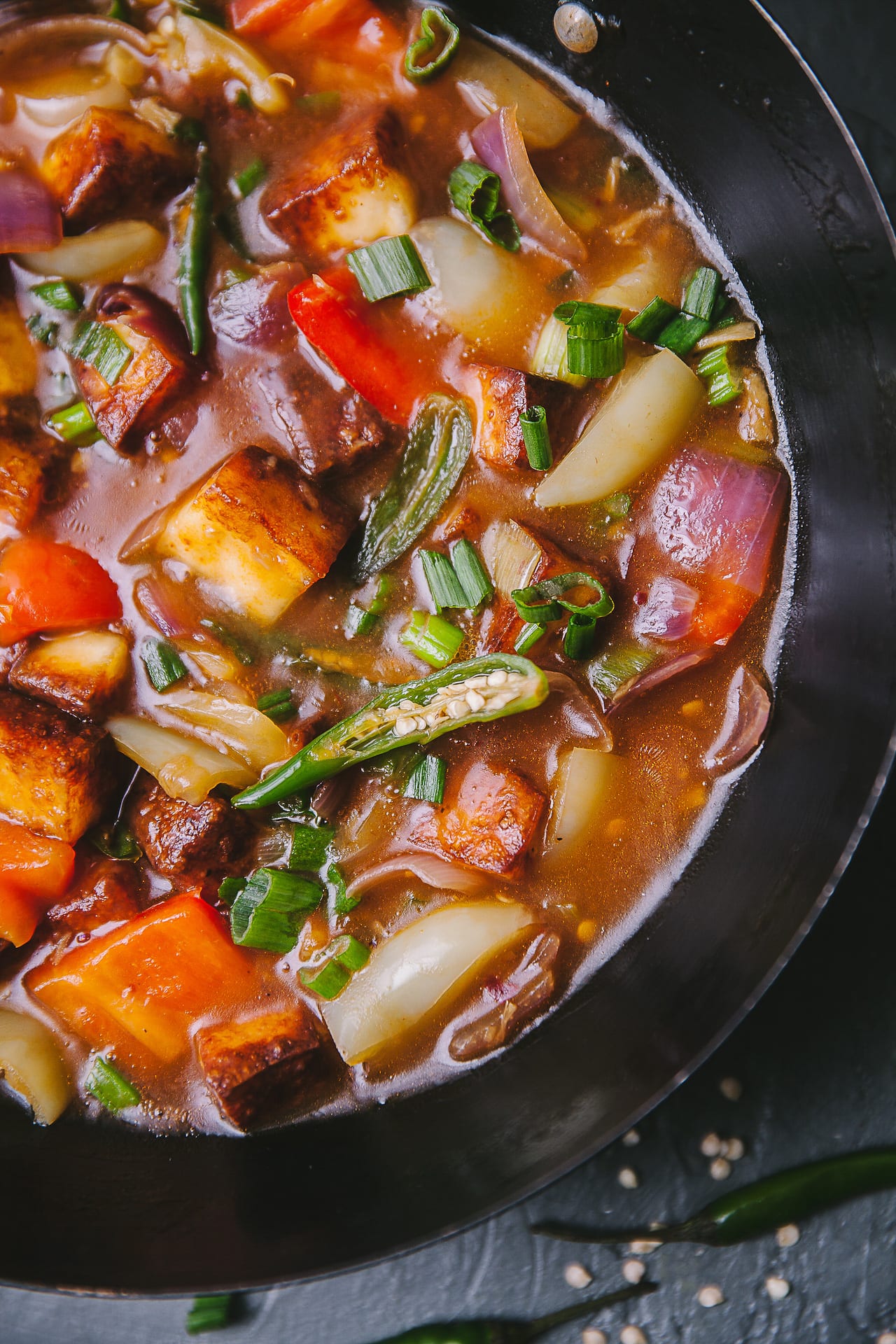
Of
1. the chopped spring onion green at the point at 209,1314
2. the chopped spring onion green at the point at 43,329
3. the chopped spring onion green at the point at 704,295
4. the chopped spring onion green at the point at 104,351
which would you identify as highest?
the chopped spring onion green at the point at 43,329

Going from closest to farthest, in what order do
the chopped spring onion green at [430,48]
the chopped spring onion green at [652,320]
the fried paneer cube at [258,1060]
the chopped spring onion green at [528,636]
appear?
the fried paneer cube at [258,1060]
the chopped spring onion green at [528,636]
the chopped spring onion green at [652,320]
the chopped spring onion green at [430,48]

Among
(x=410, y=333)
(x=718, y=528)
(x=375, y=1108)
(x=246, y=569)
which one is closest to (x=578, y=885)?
(x=375, y=1108)

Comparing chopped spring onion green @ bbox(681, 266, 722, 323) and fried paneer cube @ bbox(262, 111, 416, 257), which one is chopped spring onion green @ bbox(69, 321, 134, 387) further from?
chopped spring onion green @ bbox(681, 266, 722, 323)

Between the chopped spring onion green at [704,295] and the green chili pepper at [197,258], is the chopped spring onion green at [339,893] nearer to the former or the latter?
the green chili pepper at [197,258]

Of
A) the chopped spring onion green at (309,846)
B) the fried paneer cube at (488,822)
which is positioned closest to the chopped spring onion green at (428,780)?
the fried paneer cube at (488,822)

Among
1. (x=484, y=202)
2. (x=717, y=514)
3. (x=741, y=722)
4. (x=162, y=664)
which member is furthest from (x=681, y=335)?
(x=162, y=664)

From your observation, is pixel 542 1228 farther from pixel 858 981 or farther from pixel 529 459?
pixel 529 459

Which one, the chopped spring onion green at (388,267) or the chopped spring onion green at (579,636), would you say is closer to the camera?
the chopped spring onion green at (579,636)
